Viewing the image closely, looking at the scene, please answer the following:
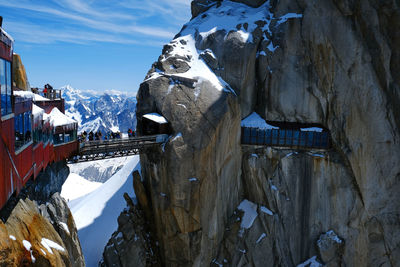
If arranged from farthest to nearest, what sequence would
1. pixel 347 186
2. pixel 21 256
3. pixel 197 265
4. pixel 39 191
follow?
1. pixel 347 186
2. pixel 197 265
3. pixel 39 191
4. pixel 21 256

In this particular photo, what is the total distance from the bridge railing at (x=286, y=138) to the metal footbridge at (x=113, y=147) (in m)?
A: 10.7

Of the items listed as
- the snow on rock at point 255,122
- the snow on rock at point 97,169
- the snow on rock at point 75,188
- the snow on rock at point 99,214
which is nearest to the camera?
the snow on rock at point 255,122

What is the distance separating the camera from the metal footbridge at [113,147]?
90.1 ft

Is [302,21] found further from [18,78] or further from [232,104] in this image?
[18,78]

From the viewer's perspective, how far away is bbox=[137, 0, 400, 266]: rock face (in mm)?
32438

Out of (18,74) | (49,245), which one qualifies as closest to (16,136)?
(49,245)

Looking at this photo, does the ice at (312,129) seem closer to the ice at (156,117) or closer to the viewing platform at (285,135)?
the viewing platform at (285,135)

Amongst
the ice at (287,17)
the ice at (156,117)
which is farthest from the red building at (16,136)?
the ice at (287,17)

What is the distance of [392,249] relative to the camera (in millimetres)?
34906

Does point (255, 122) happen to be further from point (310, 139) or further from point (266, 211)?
point (266, 211)

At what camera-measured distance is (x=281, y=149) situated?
119ft

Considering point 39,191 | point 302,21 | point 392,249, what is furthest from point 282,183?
point 39,191

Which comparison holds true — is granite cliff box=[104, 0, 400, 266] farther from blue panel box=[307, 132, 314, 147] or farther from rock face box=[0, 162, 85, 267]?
rock face box=[0, 162, 85, 267]

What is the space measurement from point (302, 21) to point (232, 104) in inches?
509
